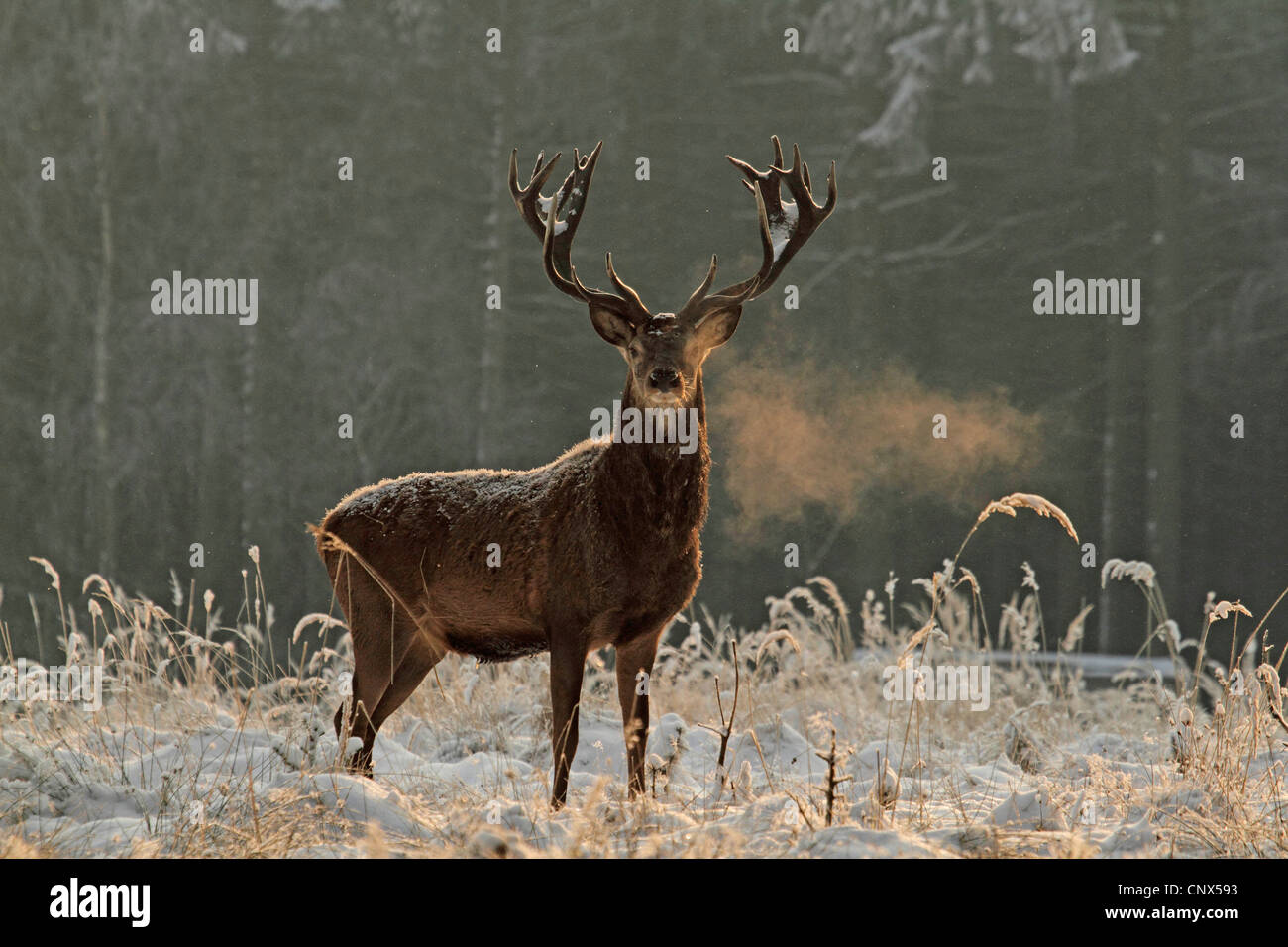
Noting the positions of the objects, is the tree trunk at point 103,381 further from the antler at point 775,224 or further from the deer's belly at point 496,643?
the antler at point 775,224

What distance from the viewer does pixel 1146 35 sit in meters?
16.0

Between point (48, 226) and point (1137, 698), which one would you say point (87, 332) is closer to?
point (48, 226)

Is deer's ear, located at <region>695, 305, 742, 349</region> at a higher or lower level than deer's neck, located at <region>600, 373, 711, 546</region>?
higher

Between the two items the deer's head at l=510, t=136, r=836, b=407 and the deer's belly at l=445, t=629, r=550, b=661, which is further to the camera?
the deer's belly at l=445, t=629, r=550, b=661

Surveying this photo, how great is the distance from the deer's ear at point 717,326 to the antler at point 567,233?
25cm

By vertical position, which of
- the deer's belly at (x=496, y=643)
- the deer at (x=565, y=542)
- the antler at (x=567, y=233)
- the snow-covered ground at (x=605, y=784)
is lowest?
the snow-covered ground at (x=605, y=784)

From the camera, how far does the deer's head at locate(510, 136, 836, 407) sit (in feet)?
17.1

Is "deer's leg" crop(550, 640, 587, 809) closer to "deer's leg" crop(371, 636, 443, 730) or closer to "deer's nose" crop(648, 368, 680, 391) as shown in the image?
"deer's leg" crop(371, 636, 443, 730)

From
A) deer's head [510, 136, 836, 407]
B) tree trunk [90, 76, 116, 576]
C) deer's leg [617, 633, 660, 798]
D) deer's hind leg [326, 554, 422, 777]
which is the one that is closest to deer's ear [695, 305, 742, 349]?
deer's head [510, 136, 836, 407]

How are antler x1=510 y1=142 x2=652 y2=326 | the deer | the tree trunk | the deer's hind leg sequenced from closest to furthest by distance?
the deer < antler x1=510 y1=142 x2=652 y2=326 < the deer's hind leg < the tree trunk

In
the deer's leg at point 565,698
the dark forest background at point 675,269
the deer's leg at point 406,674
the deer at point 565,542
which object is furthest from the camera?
the dark forest background at point 675,269

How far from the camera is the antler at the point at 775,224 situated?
212 inches

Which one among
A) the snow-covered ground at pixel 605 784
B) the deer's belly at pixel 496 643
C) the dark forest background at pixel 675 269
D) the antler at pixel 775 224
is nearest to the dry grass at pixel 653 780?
the snow-covered ground at pixel 605 784
